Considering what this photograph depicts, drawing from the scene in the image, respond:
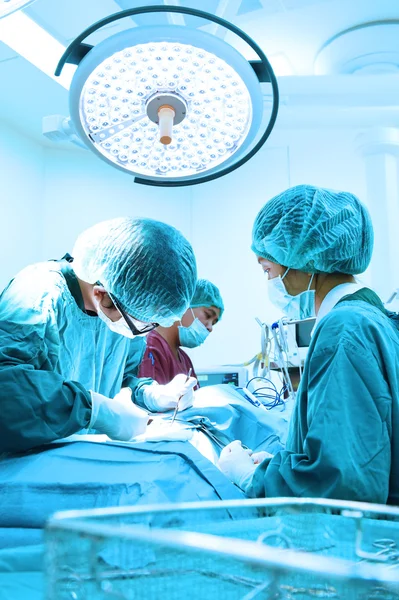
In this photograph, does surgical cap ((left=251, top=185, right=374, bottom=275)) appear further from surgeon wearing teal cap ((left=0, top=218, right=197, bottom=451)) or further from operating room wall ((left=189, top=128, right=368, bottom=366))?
operating room wall ((left=189, top=128, right=368, bottom=366))

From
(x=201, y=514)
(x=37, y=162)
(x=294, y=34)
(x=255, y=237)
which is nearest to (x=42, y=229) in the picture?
(x=37, y=162)

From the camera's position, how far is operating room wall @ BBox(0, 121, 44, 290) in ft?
11.8

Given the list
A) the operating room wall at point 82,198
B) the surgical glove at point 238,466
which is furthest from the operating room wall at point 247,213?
the surgical glove at point 238,466

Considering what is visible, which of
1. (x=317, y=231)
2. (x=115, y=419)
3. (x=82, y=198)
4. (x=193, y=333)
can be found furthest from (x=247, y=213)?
(x=115, y=419)

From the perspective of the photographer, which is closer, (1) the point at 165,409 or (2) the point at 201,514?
(2) the point at 201,514

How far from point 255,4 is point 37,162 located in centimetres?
235

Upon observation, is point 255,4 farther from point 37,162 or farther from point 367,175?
point 37,162

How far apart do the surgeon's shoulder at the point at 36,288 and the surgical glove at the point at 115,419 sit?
31 centimetres

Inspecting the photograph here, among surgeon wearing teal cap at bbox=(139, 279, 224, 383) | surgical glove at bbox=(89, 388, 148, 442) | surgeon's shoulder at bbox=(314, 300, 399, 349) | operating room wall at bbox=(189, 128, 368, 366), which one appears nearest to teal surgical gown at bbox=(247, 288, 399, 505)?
surgeon's shoulder at bbox=(314, 300, 399, 349)

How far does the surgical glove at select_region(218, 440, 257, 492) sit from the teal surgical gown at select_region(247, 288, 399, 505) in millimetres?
120

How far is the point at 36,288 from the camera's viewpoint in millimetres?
1483

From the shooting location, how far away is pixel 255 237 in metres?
1.52

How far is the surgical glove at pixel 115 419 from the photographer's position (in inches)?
55.6

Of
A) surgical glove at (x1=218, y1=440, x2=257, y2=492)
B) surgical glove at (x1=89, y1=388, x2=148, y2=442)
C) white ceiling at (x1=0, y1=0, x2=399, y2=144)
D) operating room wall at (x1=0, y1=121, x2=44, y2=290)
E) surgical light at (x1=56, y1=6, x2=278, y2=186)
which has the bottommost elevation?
surgical glove at (x1=218, y1=440, x2=257, y2=492)
